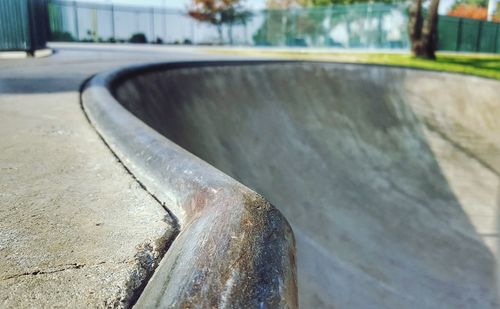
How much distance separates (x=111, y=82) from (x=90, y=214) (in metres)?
3.35

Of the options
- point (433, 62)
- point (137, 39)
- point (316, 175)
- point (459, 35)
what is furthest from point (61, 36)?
point (316, 175)

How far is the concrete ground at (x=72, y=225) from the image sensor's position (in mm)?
1034

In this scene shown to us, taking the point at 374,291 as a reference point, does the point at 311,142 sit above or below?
above

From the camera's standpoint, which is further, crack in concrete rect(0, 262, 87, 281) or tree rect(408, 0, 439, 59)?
tree rect(408, 0, 439, 59)

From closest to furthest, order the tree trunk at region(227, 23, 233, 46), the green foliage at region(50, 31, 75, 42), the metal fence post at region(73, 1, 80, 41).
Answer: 1. the green foliage at region(50, 31, 75, 42)
2. the metal fence post at region(73, 1, 80, 41)
3. the tree trunk at region(227, 23, 233, 46)

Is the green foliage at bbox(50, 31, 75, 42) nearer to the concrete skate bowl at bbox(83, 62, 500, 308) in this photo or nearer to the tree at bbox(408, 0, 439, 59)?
the tree at bbox(408, 0, 439, 59)

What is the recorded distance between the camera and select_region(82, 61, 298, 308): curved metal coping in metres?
0.87

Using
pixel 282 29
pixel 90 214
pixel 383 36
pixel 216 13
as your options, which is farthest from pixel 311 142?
pixel 216 13

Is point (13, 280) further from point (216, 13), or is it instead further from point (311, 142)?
point (216, 13)

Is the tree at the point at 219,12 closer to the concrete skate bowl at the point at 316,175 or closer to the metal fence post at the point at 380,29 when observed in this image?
the metal fence post at the point at 380,29

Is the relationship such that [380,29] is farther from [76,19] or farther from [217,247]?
[217,247]

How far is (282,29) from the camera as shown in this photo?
99.2 ft

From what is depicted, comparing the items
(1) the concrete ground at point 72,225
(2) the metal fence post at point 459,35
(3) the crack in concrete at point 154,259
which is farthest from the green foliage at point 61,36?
(3) the crack in concrete at point 154,259

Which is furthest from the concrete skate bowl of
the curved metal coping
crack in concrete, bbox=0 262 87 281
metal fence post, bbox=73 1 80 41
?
metal fence post, bbox=73 1 80 41
